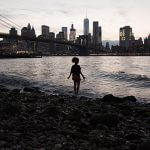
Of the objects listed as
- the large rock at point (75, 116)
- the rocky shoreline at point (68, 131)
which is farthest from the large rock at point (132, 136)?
the large rock at point (75, 116)

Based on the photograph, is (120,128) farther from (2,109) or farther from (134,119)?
(2,109)

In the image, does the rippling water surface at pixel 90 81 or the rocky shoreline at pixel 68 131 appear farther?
the rippling water surface at pixel 90 81

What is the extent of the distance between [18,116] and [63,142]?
104 inches

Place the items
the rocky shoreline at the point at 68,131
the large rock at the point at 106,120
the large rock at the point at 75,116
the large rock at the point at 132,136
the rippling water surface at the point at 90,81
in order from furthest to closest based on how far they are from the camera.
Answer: the rippling water surface at the point at 90,81 → the large rock at the point at 75,116 → the large rock at the point at 106,120 → the large rock at the point at 132,136 → the rocky shoreline at the point at 68,131

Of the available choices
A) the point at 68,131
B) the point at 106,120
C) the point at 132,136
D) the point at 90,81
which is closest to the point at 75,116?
the point at 106,120

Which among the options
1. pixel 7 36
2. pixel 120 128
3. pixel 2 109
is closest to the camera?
pixel 120 128

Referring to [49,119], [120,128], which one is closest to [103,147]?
[120,128]

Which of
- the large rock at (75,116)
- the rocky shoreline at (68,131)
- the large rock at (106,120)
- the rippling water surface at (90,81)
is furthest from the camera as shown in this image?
the rippling water surface at (90,81)

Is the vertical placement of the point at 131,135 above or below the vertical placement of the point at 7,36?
below

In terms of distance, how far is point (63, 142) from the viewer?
251 inches

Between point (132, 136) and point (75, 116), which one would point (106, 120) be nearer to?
point (75, 116)

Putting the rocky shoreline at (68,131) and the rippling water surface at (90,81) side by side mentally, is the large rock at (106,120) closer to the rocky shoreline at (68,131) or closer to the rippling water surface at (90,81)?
the rocky shoreline at (68,131)

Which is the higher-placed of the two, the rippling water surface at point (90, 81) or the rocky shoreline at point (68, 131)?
the rocky shoreline at point (68, 131)

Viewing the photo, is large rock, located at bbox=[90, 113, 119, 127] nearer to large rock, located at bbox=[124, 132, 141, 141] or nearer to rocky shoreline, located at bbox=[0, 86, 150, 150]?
rocky shoreline, located at bbox=[0, 86, 150, 150]
